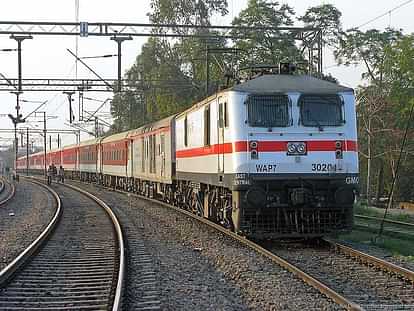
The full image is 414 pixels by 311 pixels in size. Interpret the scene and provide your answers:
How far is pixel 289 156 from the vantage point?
13.0m

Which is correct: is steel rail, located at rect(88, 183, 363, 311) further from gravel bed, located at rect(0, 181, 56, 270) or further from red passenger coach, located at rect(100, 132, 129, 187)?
red passenger coach, located at rect(100, 132, 129, 187)

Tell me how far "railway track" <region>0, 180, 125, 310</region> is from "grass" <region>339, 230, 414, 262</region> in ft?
17.1

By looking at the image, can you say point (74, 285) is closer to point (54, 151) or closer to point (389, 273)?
point (389, 273)

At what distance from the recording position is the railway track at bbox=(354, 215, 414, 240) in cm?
1681

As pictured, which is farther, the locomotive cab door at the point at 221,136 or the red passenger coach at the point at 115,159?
the red passenger coach at the point at 115,159

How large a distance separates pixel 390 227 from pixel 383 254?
7.14m

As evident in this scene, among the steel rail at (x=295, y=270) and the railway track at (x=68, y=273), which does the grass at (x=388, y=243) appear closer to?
the steel rail at (x=295, y=270)

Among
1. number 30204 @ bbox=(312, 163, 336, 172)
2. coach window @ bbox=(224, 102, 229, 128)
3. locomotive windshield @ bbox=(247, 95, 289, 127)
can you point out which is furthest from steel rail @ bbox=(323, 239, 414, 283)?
coach window @ bbox=(224, 102, 229, 128)

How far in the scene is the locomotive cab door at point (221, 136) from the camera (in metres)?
13.9

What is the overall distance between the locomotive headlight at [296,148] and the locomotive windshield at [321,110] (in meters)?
0.42

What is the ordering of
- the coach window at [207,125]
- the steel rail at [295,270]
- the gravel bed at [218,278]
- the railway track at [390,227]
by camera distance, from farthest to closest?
1. the railway track at [390,227]
2. the coach window at [207,125]
3. the gravel bed at [218,278]
4. the steel rail at [295,270]

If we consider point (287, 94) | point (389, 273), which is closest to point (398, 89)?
point (287, 94)

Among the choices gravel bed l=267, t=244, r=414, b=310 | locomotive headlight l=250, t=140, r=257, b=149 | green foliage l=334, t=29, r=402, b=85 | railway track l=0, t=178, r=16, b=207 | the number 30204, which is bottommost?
gravel bed l=267, t=244, r=414, b=310

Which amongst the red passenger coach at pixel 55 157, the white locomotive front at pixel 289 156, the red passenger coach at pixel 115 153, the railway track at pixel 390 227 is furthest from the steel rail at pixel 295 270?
the red passenger coach at pixel 55 157
